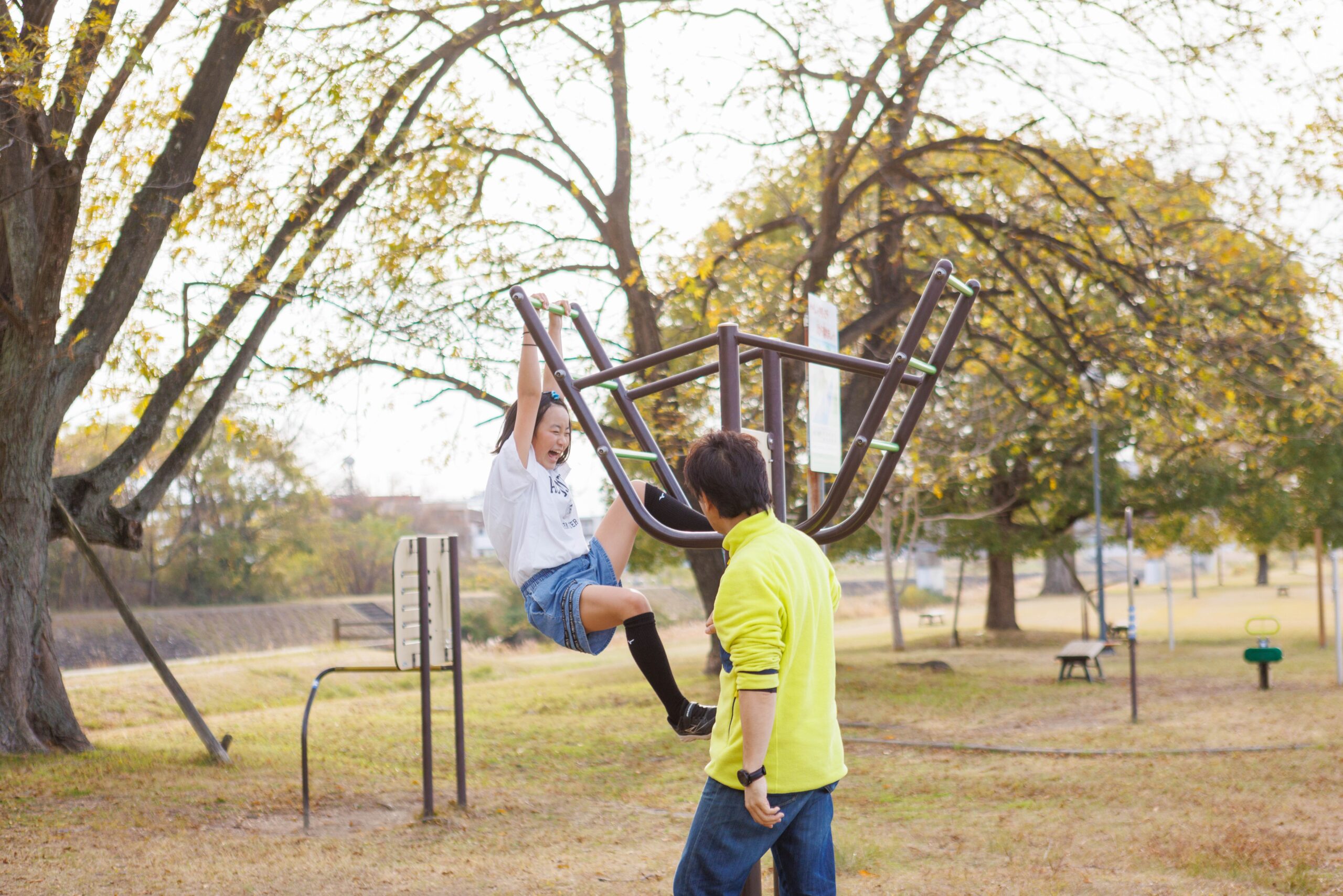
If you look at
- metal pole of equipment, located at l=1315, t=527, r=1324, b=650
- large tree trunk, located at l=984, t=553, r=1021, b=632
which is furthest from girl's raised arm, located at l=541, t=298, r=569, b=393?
large tree trunk, located at l=984, t=553, r=1021, b=632

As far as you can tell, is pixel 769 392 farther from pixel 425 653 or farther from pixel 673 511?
pixel 425 653

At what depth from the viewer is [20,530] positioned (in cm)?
942

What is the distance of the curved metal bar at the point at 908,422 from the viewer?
3330mm

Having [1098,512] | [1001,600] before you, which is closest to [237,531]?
[1001,600]

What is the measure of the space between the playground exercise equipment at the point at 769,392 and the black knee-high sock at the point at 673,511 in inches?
1.9

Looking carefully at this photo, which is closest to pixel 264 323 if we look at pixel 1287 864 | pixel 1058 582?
pixel 1287 864

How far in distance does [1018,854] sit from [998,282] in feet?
25.0

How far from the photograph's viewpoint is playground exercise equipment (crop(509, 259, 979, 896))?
316 centimetres

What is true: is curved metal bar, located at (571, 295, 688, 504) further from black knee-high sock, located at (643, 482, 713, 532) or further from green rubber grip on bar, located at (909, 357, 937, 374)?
green rubber grip on bar, located at (909, 357, 937, 374)

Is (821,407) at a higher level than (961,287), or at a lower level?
lower

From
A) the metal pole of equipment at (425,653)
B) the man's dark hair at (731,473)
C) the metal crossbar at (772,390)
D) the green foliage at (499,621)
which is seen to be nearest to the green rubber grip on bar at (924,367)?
the metal crossbar at (772,390)

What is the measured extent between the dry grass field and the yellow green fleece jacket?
10.4ft

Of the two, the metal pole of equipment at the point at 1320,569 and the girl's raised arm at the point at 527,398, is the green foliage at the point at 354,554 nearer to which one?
the metal pole of equipment at the point at 1320,569

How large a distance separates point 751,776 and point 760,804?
0.07 metres
